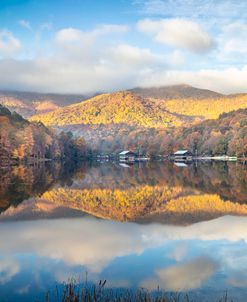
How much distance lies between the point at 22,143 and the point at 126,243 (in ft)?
299

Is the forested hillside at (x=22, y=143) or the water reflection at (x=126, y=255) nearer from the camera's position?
the water reflection at (x=126, y=255)

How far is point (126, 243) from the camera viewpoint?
19.1m

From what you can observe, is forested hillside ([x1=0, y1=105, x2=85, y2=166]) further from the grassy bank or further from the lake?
the grassy bank

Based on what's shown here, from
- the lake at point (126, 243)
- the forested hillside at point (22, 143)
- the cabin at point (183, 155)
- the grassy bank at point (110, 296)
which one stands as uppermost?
the grassy bank at point (110, 296)

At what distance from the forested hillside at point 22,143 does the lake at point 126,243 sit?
62.9m

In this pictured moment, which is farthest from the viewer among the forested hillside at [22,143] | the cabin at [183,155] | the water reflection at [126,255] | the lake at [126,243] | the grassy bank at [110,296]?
the cabin at [183,155]

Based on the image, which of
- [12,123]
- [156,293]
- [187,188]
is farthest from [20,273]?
[12,123]

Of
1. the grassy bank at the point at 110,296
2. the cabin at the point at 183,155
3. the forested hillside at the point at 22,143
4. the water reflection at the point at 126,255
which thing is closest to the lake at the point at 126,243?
the water reflection at the point at 126,255

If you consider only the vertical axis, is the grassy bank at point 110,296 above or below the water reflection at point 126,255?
above

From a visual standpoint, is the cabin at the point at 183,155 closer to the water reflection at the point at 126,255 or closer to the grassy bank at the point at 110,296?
the water reflection at the point at 126,255

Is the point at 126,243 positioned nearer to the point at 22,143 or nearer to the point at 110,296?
the point at 110,296

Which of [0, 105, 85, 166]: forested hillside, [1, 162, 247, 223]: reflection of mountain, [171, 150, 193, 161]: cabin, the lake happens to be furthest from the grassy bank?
[171, 150, 193, 161]: cabin

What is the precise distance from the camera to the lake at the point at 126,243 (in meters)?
13.3

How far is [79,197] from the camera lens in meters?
38.4
